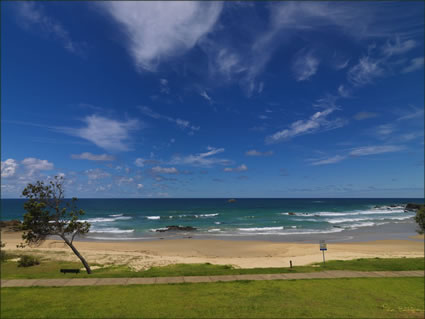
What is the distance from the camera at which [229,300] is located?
9688 mm

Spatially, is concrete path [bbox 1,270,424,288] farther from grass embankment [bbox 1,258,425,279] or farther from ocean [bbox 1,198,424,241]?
ocean [bbox 1,198,424,241]

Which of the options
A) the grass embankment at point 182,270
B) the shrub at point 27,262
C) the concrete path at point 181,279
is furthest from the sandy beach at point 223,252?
the concrete path at point 181,279

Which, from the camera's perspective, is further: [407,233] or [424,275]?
[407,233]

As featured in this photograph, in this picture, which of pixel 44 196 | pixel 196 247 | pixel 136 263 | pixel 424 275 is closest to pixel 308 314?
pixel 424 275

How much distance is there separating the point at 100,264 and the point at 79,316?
15.7 m

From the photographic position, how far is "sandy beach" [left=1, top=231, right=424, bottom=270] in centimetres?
2430

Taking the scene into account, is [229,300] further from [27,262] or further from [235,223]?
[235,223]

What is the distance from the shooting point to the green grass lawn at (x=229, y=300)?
27.6 ft

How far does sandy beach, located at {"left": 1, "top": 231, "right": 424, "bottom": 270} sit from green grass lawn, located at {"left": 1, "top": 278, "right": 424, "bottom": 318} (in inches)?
438

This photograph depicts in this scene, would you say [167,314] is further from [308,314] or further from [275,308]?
[308,314]

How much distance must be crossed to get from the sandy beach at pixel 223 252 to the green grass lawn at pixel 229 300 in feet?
36.5

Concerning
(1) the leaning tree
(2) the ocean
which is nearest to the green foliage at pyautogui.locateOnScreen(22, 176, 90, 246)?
(1) the leaning tree

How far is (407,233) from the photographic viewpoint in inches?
1752

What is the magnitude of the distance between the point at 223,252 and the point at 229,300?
21.2 metres
